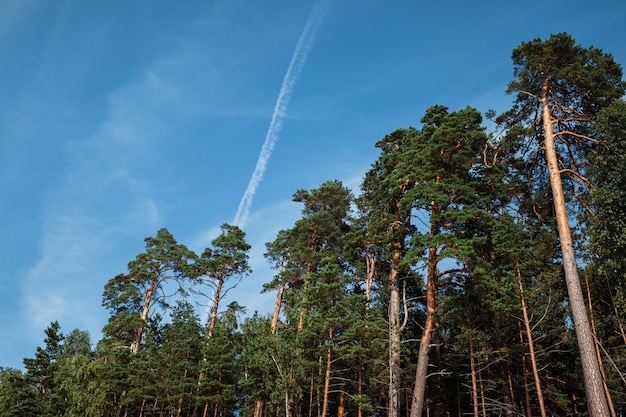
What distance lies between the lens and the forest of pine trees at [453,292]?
15.3 meters

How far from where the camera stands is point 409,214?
20.0 metres

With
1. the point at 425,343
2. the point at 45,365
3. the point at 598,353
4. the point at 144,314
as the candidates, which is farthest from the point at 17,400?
the point at 598,353

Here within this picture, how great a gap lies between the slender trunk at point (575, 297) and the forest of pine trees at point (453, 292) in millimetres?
47

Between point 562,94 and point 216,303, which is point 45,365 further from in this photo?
point 562,94

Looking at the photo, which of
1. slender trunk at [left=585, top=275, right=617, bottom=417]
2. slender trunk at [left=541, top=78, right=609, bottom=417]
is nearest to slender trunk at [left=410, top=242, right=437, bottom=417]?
slender trunk at [left=541, top=78, right=609, bottom=417]

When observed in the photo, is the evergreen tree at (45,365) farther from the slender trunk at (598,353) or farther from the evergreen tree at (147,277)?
the slender trunk at (598,353)

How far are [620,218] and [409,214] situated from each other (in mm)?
8420

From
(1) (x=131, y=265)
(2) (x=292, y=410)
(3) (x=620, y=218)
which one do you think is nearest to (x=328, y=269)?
(2) (x=292, y=410)

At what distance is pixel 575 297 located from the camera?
1287 centimetres

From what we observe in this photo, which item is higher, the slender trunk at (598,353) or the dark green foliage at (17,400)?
the slender trunk at (598,353)

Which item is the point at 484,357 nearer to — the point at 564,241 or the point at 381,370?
the point at 381,370

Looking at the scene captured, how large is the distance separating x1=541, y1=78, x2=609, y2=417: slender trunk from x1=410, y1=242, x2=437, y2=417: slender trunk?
462cm

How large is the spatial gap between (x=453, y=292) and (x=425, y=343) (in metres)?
4.03

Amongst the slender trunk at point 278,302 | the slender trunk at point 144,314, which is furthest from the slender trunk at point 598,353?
the slender trunk at point 144,314
